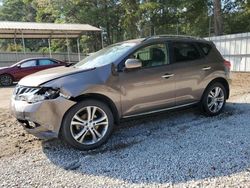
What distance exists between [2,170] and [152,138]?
2240 mm

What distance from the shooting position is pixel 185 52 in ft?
18.1

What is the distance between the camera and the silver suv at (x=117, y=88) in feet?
13.5

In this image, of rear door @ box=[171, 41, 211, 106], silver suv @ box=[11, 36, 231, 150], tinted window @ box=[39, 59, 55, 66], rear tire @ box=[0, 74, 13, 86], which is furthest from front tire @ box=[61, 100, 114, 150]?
tinted window @ box=[39, 59, 55, 66]

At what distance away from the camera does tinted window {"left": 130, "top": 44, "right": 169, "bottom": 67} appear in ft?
16.3

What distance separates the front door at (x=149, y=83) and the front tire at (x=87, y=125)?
15.3 inches

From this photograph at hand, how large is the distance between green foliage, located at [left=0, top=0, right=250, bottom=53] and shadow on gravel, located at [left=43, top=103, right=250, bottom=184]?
16.3 meters

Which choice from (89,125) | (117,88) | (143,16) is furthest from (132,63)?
(143,16)

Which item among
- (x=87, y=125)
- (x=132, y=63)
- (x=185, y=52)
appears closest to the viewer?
(x=87, y=125)

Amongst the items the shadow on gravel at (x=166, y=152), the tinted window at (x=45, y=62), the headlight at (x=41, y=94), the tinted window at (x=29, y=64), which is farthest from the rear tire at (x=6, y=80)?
the headlight at (x=41, y=94)

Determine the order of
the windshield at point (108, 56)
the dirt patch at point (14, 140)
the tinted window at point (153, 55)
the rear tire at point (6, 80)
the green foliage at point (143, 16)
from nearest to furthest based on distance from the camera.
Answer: the dirt patch at point (14, 140), the windshield at point (108, 56), the tinted window at point (153, 55), the rear tire at point (6, 80), the green foliage at point (143, 16)

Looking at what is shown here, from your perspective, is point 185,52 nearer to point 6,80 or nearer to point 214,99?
point 214,99

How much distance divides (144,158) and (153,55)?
1978mm

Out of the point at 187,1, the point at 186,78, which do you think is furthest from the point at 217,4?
the point at 186,78

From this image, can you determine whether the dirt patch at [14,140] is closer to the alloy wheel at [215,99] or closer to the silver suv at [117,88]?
the silver suv at [117,88]
